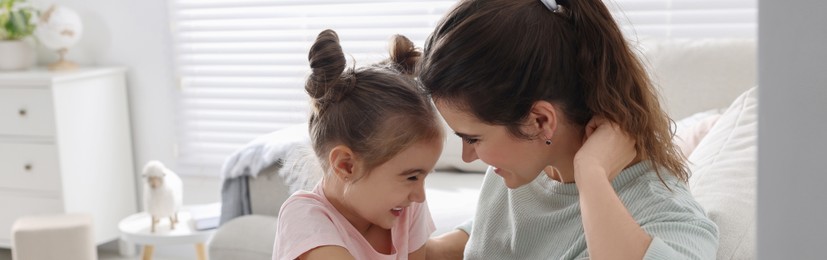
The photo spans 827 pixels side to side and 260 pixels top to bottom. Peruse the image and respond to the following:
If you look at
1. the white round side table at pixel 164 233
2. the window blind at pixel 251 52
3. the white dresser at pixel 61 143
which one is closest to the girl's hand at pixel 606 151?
the white round side table at pixel 164 233

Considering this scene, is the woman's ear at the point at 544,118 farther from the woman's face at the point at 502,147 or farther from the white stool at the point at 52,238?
the white stool at the point at 52,238

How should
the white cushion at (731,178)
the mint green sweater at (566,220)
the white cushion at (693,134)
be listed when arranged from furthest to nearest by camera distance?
the white cushion at (693,134) → the white cushion at (731,178) → the mint green sweater at (566,220)

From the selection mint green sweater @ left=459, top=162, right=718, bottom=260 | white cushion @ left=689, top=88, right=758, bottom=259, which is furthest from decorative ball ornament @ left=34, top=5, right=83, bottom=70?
white cushion @ left=689, top=88, right=758, bottom=259

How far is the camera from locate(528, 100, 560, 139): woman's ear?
3.77 feet

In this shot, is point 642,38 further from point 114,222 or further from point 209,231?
point 114,222

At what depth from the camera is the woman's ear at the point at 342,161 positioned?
1325 millimetres

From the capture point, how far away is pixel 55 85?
350cm

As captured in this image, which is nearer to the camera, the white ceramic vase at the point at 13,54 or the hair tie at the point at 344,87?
the hair tie at the point at 344,87

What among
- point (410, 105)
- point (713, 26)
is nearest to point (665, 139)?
point (410, 105)

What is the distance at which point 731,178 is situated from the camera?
141 centimetres

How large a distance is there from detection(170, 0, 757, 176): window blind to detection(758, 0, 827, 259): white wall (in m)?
3.09

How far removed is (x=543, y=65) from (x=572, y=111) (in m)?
0.09

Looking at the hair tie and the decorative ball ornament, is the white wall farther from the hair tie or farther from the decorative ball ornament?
the decorative ball ornament

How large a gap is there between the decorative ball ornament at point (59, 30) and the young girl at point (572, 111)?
2817 mm
